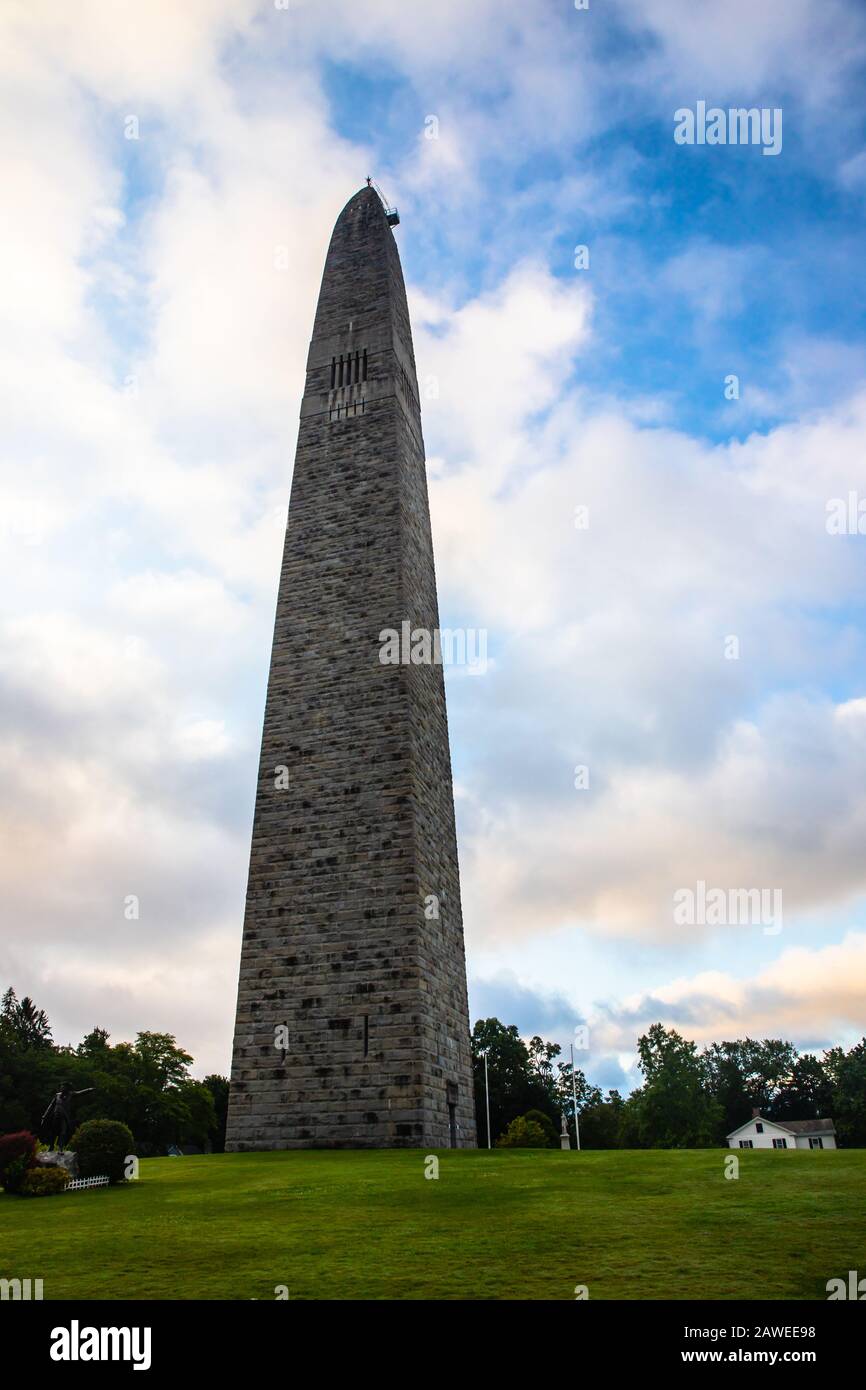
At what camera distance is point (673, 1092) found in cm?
7581

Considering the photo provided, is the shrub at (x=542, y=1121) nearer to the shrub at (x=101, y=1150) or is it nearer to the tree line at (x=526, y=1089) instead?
the tree line at (x=526, y=1089)

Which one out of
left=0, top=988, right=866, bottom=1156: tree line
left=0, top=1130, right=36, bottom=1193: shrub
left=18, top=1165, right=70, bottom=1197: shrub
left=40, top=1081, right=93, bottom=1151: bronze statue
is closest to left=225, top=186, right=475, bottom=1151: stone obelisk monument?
left=40, top=1081, right=93, bottom=1151: bronze statue

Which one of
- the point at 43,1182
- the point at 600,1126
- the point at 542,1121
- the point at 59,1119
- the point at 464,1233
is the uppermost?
the point at 464,1233

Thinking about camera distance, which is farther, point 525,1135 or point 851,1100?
point 851,1100

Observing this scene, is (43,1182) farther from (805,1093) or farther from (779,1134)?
(805,1093)

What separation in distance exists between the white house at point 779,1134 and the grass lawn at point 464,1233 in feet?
216

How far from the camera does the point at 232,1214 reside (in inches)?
490

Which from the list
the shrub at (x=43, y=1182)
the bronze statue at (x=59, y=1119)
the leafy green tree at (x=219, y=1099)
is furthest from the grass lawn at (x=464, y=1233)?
the leafy green tree at (x=219, y=1099)

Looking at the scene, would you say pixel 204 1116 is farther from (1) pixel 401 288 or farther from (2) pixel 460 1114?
(1) pixel 401 288

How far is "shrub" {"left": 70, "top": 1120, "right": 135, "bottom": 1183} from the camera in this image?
17.4 m

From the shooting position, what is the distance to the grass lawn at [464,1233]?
26.5 ft

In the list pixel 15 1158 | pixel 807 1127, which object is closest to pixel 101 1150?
pixel 15 1158

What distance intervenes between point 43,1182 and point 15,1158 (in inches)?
30.3
